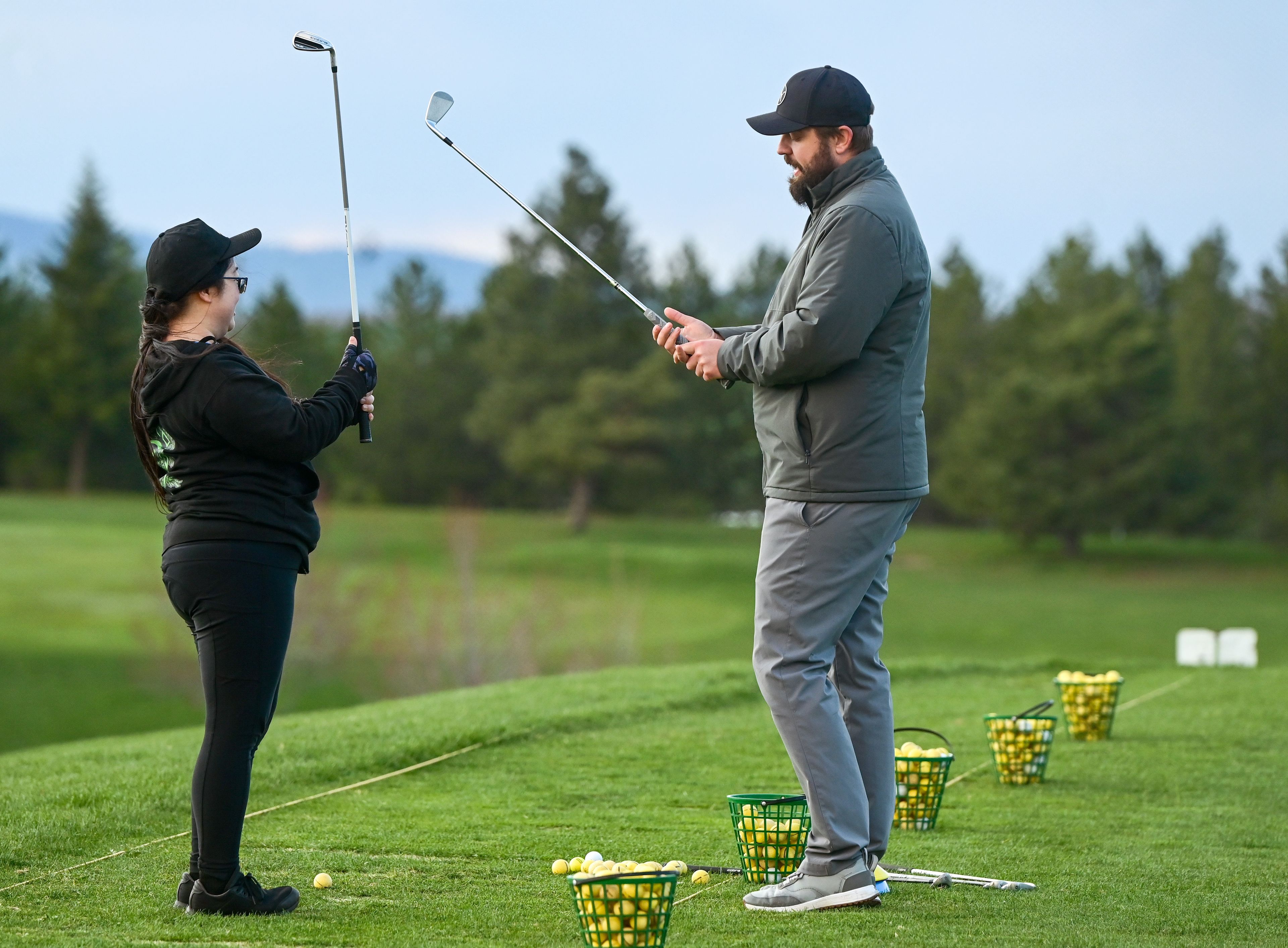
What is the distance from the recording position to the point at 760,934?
11.2ft

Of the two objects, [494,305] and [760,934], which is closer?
[760,934]

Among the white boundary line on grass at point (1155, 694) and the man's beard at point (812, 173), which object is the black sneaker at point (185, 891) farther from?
the white boundary line on grass at point (1155, 694)

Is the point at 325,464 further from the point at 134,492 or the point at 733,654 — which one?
the point at 733,654

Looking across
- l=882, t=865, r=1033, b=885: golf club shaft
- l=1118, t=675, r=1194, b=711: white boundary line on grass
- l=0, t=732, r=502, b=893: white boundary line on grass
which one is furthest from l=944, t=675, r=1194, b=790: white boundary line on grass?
l=0, t=732, r=502, b=893: white boundary line on grass

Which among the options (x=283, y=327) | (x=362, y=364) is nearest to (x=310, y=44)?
(x=362, y=364)

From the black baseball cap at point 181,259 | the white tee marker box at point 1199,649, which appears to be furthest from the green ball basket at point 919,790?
the white tee marker box at point 1199,649

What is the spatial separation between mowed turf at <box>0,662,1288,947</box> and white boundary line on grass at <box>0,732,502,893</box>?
0.15ft

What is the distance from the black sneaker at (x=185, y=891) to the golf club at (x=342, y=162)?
1233 millimetres

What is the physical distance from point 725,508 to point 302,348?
620 inches

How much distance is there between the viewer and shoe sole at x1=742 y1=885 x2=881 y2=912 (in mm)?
3656

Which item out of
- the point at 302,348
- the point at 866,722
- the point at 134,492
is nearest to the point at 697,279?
the point at 302,348

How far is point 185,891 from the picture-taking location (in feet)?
12.3

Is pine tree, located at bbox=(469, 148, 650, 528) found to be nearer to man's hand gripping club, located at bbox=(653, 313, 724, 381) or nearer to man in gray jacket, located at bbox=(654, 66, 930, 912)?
man's hand gripping club, located at bbox=(653, 313, 724, 381)

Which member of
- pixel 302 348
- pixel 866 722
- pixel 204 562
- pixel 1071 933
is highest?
pixel 302 348
